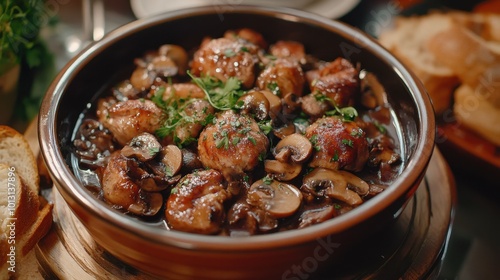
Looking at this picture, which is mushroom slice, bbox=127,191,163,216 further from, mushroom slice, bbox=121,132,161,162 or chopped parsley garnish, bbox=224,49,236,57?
chopped parsley garnish, bbox=224,49,236,57

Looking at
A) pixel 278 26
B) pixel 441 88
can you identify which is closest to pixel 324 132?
pixel 278 26

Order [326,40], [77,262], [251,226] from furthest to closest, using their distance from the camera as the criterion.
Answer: [326,40]
[77,262]
[251,226]

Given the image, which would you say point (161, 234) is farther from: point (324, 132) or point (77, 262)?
point (324, 132)

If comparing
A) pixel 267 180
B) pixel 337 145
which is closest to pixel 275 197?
pixel 267 180

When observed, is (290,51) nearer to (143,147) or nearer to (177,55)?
(177,55)

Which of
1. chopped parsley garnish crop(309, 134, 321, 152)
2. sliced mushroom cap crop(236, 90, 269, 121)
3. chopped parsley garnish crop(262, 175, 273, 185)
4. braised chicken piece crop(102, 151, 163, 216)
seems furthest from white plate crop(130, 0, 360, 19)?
chopped parsley garnish crop(262, 175, 273, 185)

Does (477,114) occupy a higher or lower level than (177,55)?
lower
